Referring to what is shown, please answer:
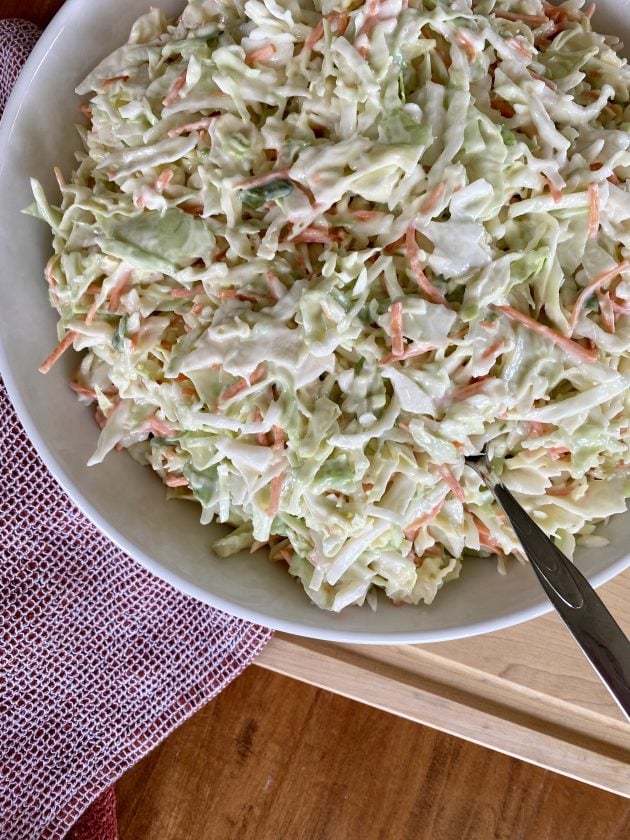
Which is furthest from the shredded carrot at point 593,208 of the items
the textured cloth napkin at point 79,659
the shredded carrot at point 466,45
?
the textured cloth napkin at point 79,659

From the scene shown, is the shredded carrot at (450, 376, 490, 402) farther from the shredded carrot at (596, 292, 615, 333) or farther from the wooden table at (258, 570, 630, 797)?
the wooden table at (258, 570, 630, 797)

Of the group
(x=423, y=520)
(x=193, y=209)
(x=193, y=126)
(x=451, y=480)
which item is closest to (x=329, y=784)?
(x=423, y=520)

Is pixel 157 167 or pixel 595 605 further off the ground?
pixel 157 167

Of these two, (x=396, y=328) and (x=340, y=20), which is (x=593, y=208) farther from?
(x=340, y=20)

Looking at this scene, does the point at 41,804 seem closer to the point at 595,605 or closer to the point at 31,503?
the point at 31,503

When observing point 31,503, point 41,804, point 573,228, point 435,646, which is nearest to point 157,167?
point 573,228

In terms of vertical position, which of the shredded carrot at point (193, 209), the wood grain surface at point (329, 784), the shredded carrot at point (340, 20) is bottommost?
the wood grain surface at point (329, 784)

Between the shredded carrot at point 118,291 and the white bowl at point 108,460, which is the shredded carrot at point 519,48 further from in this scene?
the shredded carrot at point 118,291
